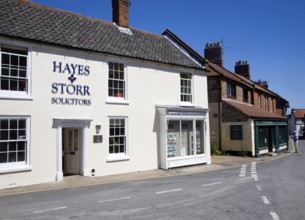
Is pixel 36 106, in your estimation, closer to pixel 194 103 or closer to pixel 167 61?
pixel 167 61

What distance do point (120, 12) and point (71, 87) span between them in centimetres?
718

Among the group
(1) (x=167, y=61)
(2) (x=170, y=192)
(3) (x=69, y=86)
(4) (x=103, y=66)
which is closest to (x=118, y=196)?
(2) (x=170, y=192)

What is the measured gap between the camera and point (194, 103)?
822 inches

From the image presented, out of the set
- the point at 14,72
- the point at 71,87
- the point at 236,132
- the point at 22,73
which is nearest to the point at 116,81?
the point at 71,87

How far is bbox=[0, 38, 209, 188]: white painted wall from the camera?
13.7m

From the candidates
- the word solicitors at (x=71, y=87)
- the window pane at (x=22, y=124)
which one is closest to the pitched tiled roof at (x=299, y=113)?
the word solicitors at (x=71, y=87)

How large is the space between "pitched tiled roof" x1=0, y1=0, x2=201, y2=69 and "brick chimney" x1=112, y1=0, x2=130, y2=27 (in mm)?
692

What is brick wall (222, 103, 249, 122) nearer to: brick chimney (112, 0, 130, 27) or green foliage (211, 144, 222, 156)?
green foliage (211, 144, 222, 156)

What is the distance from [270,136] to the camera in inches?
1184

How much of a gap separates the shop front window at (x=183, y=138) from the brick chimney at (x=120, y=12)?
673 cm

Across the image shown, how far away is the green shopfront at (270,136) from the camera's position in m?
26.8

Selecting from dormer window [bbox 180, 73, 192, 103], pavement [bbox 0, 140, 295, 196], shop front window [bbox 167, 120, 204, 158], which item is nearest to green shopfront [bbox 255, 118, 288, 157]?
pavement [bbox 0, 140, 295, 196]

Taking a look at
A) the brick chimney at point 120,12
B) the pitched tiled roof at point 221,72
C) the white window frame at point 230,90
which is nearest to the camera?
the brick chimney at point 120,12

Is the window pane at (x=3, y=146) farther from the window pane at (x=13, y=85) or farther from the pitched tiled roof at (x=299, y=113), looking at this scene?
the pitched tiled roof at (x=299, y=113)
